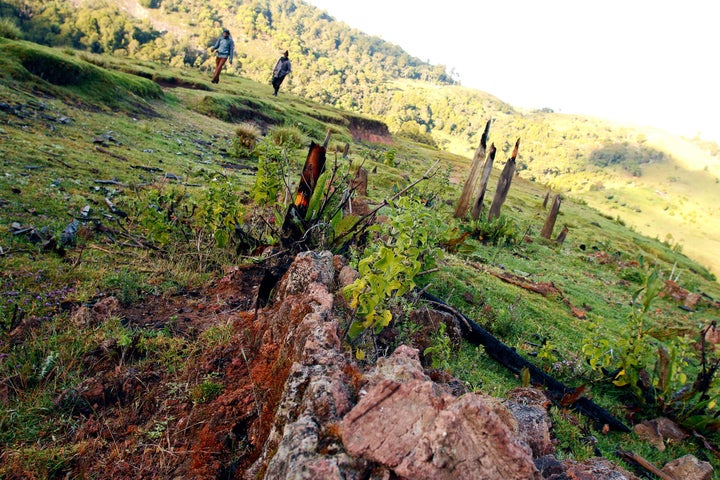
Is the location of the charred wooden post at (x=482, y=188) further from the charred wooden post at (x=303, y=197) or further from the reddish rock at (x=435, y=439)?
the reddish rock at (x=435, y=439)

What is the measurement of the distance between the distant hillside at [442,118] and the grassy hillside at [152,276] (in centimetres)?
750

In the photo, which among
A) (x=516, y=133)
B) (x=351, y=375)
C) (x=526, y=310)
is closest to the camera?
(x=351, y=375)

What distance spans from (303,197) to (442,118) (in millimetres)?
113643

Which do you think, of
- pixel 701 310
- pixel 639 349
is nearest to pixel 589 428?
pixel 639 349

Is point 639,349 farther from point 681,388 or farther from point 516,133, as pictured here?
point 516,133

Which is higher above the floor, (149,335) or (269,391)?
(269,391)

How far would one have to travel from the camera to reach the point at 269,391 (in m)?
1.87

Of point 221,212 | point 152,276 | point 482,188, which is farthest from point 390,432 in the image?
point 482,188

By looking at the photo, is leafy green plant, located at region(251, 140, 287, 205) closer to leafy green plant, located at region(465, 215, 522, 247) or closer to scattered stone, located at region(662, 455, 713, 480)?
scattered stone, located at region(662, 455, 713, 480)

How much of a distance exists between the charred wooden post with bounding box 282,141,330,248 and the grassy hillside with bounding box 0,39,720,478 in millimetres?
→ 150

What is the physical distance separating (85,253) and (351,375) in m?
2.86

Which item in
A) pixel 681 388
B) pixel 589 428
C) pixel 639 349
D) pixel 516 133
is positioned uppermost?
pixel 516 133

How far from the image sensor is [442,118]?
109 meters

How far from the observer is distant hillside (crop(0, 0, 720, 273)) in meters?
43.2
